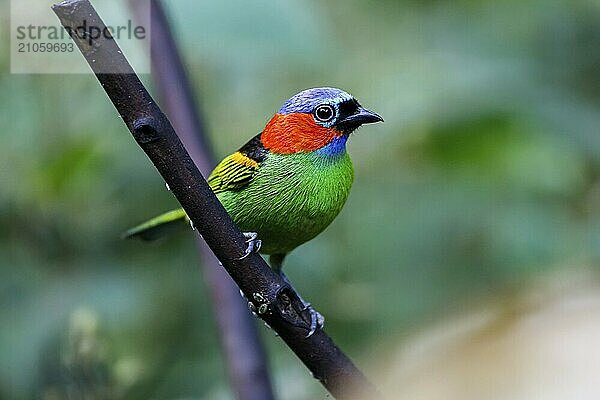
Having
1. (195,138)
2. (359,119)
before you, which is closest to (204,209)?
(359,119)

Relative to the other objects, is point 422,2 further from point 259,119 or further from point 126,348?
point 126,348

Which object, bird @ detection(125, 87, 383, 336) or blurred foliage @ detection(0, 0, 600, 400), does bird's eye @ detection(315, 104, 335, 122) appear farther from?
blurred foliage @ detection(0, 0, 600, 400)

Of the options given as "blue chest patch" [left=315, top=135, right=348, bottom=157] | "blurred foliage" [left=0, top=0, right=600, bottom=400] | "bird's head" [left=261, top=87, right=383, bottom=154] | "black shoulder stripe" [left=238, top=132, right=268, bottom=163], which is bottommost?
"blurred foliage" [left=0, top=0, right=600, bottom=400]

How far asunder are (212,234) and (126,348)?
138 centimetres

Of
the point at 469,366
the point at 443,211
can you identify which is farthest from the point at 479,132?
the point at 469,366

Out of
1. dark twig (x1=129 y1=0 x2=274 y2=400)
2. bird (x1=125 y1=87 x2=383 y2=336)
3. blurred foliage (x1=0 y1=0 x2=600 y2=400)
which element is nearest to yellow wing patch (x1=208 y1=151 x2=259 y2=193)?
bird (x1=125 y1=87 x2=383 y2=336)

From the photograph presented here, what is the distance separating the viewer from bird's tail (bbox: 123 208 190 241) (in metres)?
1.54

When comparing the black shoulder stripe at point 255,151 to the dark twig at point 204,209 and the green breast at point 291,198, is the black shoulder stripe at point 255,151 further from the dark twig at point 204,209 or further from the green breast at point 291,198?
the dark twig at point 204,209

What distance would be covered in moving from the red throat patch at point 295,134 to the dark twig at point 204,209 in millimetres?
295

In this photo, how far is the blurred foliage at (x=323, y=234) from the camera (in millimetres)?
2244

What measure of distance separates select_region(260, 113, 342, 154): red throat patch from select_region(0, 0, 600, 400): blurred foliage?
2.58ft

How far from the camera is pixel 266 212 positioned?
1343 millimetres

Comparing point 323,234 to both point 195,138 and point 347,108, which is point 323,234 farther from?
point 347,108

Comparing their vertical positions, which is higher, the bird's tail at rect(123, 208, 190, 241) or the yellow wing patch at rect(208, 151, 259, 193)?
the yellow wing patch at rect(208, 151, 259, 193)
